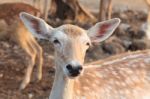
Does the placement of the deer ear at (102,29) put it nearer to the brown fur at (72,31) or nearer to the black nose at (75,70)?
the brown fur at (72,31)

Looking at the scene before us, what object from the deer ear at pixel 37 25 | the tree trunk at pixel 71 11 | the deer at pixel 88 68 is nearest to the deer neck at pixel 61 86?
the deer at pixel 88 68

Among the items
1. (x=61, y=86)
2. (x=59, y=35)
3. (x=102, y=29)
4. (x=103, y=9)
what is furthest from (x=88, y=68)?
(x=103, y=9)

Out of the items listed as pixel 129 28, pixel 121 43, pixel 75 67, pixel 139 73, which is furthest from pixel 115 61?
pixel 129 28

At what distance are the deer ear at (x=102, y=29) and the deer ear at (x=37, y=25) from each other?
1.35ft

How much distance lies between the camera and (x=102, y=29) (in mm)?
5805

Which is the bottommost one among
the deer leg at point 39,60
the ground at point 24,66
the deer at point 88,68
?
the ground at point 24,66

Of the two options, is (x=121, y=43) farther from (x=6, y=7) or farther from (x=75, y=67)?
(x=75, y=67)

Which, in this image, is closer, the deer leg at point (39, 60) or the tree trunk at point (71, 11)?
the deer leg at point (39, 60)

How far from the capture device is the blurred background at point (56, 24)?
334 inches

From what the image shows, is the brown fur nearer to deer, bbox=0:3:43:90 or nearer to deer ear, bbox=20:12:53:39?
deer ear, bbox=20:12:53:39

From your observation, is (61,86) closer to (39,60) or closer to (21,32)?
(39,60)

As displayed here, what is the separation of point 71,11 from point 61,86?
20.7ft

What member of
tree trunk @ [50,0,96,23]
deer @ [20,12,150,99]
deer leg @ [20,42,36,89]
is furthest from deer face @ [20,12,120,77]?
tree trunk @ [50,0,96,23]

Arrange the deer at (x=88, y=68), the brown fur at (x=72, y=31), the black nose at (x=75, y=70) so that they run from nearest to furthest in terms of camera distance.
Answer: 1. the black nose at (x=75, y=70)
2. the deer at (x=88, y=68)
3. the brown fur at (x=72, y=31)
